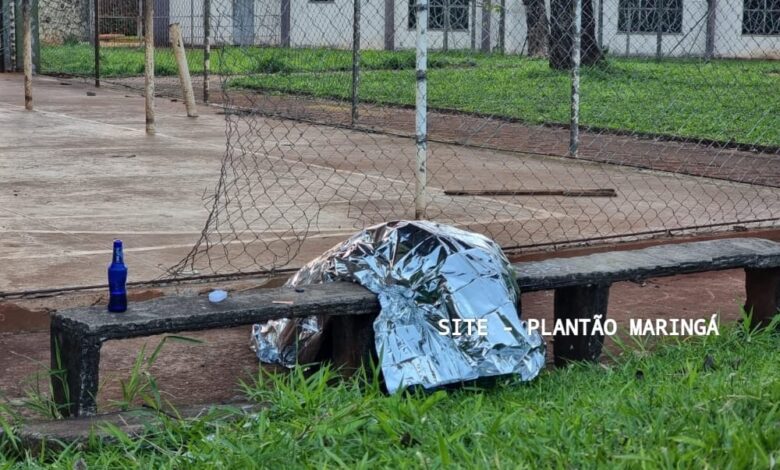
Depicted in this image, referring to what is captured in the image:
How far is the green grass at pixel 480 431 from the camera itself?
3.55 metres

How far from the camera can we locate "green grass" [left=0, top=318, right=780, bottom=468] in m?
3.55

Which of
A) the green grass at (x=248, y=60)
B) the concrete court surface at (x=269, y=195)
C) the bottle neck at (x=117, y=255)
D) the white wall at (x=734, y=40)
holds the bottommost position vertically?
the concrete court surface at (x=269, y=195)

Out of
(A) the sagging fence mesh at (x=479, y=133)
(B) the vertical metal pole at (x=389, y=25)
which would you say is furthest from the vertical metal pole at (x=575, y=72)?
(B) the vertical metal pole at (x=389, y=25)

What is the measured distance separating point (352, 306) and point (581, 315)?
1.05 m

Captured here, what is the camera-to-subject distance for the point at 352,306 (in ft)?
15.7

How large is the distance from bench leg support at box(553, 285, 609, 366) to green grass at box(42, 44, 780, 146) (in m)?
7.91

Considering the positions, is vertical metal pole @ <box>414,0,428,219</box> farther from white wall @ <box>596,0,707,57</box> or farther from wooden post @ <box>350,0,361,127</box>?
white wall @ <box>596,0,707,57</box>

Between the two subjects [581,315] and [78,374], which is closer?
[78,374]

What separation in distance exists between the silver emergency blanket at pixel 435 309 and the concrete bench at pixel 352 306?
0.12 meters

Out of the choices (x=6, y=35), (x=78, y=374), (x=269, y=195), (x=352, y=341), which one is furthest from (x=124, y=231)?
(x=6, y=35)

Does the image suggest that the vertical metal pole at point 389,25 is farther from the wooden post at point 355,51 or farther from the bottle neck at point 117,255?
the bottle neck at point 117,255

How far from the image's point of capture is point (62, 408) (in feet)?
14.4

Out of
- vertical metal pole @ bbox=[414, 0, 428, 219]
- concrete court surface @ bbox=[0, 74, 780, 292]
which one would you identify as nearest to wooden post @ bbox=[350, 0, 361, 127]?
concrete court surface @ bbox=[0, 74, 780, 292]

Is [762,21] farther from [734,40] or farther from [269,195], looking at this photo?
[269,195]
